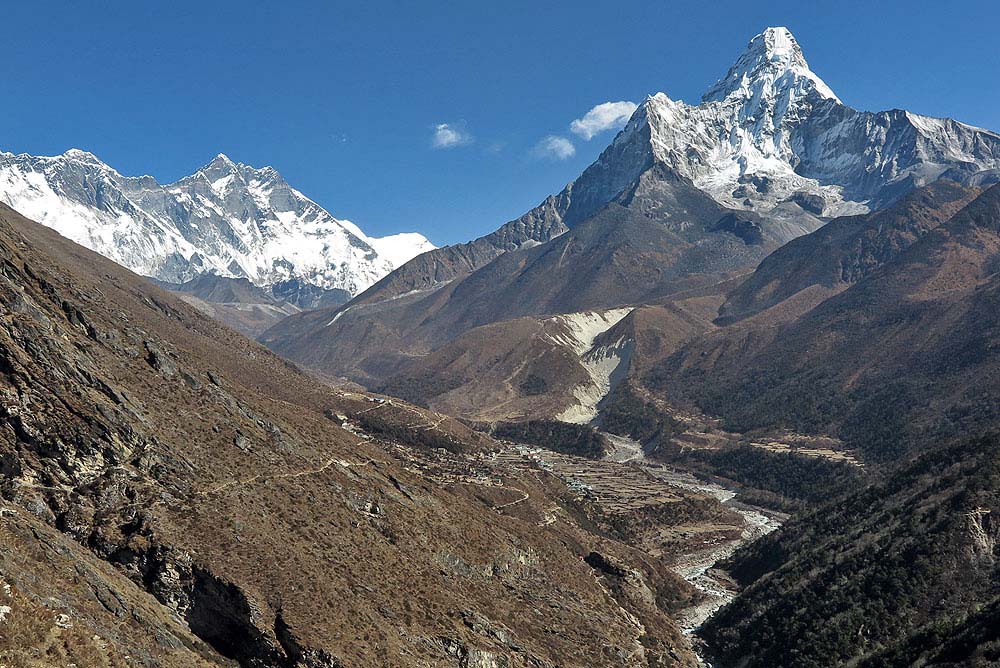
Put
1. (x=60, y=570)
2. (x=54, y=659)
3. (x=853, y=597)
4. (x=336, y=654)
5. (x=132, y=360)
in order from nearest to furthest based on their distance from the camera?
(x=54, y=659) < (x=60, y=570) < (x=336, y=654) < (x=132, y=360) < (x=853, y=597)

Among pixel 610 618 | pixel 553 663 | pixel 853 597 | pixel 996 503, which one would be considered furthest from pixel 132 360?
pixel 996 503

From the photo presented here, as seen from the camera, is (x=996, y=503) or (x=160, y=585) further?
(x=996, y=503)

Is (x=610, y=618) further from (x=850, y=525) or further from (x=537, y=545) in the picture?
(x=850, y=525)

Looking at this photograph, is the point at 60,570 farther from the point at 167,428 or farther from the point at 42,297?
the point at 42,297

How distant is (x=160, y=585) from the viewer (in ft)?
216

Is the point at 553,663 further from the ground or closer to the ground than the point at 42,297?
closer to the ground

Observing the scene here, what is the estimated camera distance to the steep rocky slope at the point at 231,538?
63094 millimetres

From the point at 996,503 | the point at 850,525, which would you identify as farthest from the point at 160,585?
the point at 850,525

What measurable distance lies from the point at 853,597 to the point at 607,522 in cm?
7278

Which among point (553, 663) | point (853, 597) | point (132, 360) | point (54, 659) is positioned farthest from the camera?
point (853, 597)

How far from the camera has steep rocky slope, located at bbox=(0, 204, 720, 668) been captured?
2484 inches

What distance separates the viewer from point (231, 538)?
73.4m

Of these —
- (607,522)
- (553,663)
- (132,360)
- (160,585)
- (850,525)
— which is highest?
(850,525)

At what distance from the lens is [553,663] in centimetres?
8588
